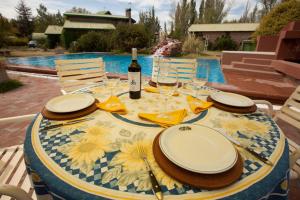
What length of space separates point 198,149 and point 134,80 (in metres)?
0.65

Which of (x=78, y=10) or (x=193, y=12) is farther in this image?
(x=78, y=10)

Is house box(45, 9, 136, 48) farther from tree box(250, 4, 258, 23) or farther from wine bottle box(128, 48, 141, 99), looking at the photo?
wine bottle box(128, 48, 141, 99)

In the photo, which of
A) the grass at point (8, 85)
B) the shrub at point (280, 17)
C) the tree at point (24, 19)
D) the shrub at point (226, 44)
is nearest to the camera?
the grass at point (8, 85)

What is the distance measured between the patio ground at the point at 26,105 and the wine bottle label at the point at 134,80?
99 cm

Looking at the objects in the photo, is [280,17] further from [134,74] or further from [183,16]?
[183,16]

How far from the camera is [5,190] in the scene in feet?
1.97

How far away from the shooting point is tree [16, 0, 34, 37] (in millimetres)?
30594

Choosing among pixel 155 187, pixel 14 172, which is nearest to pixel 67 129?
pixel 155 187

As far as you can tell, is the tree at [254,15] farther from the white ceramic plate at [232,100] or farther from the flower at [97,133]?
the flower at [97,133]

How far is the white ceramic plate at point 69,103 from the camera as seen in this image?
912 mm

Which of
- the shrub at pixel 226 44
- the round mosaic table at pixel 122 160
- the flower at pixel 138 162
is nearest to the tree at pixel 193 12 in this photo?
the shrub at pixel 226 44

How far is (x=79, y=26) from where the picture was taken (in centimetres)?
2117

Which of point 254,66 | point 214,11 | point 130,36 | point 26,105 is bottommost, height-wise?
point 26,105

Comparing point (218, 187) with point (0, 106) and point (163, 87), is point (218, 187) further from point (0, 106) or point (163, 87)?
point (0, 106)
